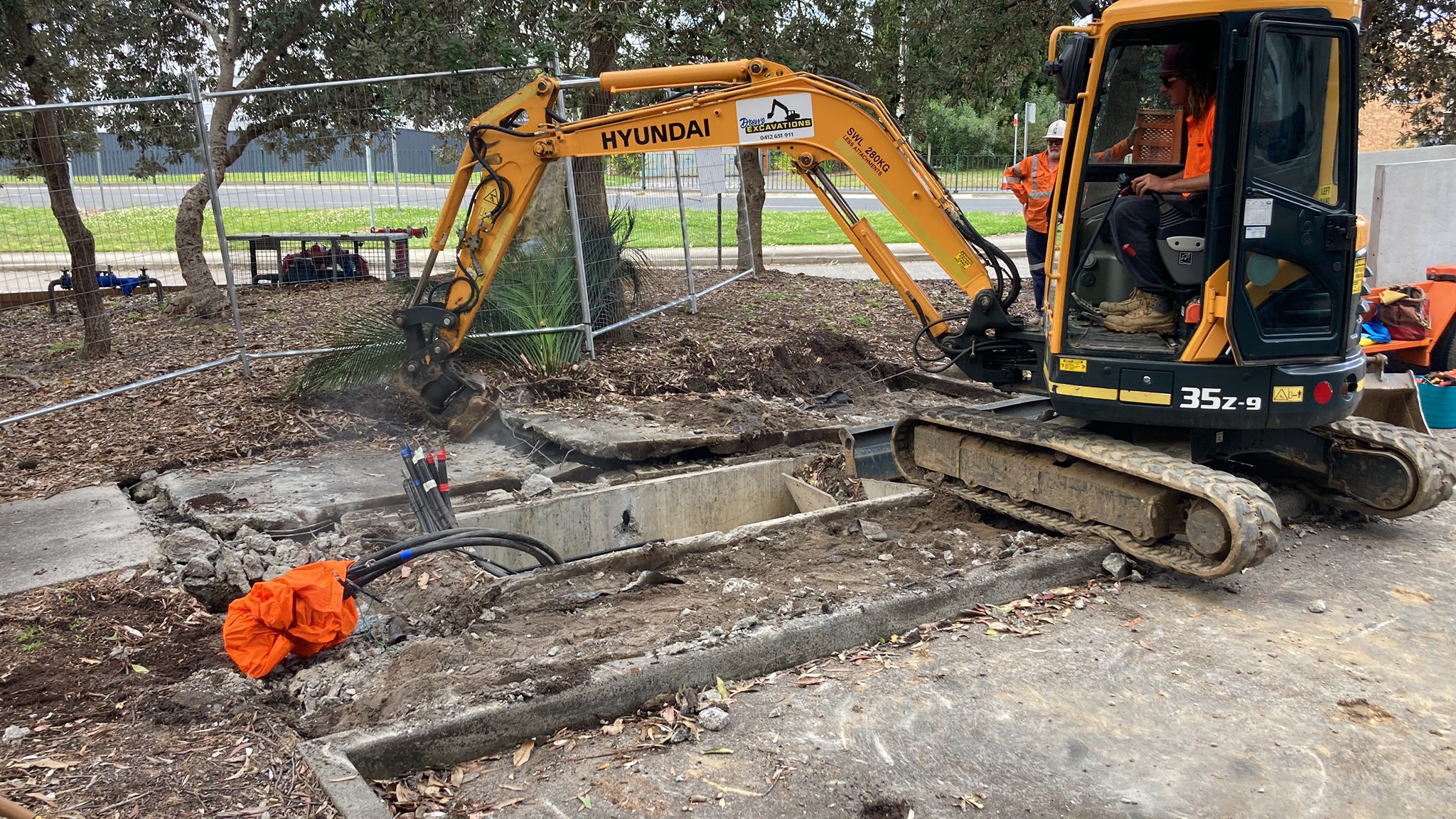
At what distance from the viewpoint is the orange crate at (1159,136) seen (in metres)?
5.86

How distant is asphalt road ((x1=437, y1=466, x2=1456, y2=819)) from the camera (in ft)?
11.6

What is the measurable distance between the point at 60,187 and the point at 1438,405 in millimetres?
11845

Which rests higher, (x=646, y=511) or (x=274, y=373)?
(x=274, y=373)

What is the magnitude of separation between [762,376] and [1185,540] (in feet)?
14.6

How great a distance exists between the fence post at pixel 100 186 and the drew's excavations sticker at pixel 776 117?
260 inches

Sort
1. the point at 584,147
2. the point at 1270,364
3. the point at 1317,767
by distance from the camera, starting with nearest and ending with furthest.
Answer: the point at 1317,767 → the point at 1270,364 → the point at 584,147

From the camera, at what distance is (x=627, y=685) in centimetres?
401

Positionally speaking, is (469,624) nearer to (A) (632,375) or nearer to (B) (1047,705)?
(B) (1047,705)

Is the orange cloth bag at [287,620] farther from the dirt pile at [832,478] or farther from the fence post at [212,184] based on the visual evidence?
the fence post at [212,184]

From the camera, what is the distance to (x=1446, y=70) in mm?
12438

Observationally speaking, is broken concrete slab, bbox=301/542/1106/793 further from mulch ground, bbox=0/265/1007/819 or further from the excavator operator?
the excavator operator

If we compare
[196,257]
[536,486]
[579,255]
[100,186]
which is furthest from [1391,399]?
[196,257]

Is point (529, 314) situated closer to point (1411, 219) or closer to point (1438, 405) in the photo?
point (1438, 405)

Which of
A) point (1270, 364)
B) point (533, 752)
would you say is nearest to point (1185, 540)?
point (1270, 364)
